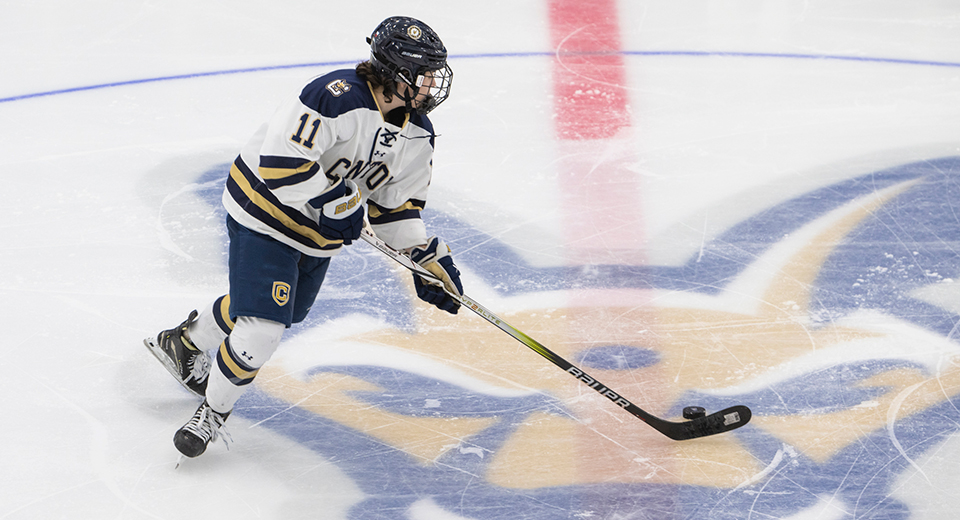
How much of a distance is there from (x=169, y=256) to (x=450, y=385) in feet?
4.14

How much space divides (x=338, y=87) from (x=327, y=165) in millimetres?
212

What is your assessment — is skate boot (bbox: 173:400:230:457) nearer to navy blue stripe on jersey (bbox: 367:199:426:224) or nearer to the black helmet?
navy blue stripe on jersey (bbox: 367:199:426:224)

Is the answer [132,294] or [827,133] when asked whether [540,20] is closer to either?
[827,133]

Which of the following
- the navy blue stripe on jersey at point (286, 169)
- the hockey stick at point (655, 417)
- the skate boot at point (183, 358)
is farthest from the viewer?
the skate boot at point (183, 358)

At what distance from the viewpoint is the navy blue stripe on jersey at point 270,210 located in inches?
87.8

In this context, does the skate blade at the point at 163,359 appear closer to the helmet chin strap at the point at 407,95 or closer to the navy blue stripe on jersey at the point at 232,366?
the navy blue stripe on jersey at the point at 232,366

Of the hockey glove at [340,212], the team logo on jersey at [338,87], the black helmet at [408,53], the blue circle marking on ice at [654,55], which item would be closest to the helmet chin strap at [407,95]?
the black helmet at [408,53]

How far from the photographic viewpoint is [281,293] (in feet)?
7.30

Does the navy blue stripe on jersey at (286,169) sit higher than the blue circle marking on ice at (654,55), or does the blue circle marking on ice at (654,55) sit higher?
the navy blue stripe on jersey at (286,169)

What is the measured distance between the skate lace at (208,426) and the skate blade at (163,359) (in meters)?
0.27

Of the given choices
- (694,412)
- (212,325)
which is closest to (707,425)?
(694,412)

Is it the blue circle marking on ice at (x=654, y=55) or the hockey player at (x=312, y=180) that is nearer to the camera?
the hockey player at (x=312, y=180)

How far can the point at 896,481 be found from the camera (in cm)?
234

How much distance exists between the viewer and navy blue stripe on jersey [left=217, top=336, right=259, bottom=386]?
2.26 meters
